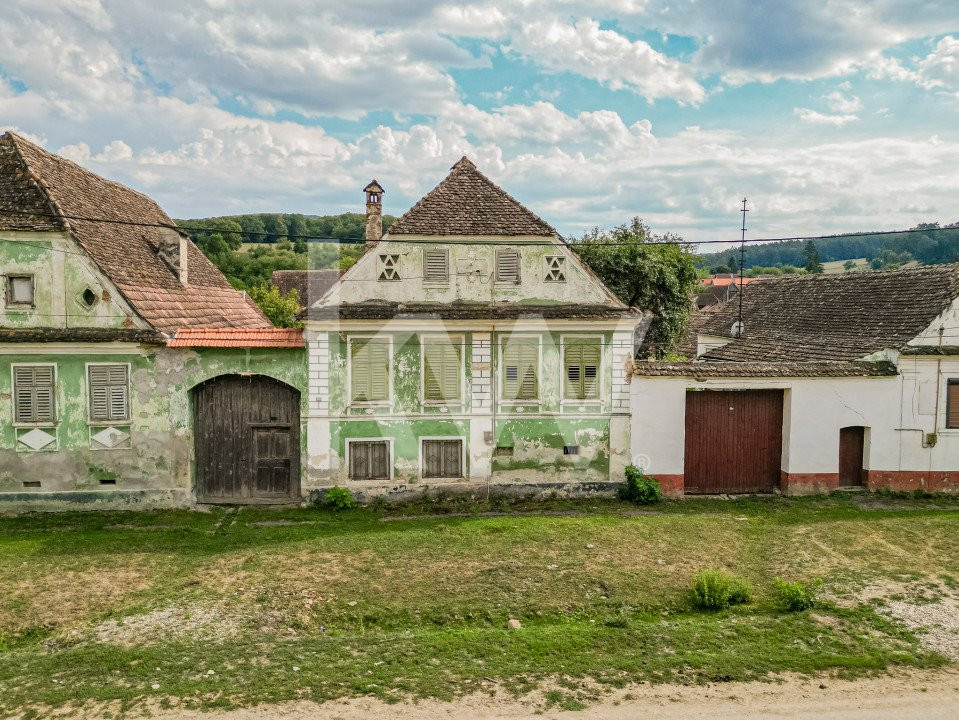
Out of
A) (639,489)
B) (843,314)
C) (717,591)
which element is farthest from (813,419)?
(717,591)

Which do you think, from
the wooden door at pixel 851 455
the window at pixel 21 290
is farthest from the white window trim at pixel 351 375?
the wooden door at pixel 851 455

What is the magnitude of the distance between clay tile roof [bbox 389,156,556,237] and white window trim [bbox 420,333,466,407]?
106 inches

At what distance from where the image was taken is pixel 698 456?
1755cm

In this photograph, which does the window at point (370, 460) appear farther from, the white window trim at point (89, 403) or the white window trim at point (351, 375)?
the white window trim at point (89, 403)

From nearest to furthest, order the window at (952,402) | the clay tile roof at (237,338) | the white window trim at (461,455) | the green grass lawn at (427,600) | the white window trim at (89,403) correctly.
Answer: the green grass lawn at (427,600), the white window trim at (89,403), the clay tile roof at (237,338), the white window trim at (461,455), the window at (952,402)

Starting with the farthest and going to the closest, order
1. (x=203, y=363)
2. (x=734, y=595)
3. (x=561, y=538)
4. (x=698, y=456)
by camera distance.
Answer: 1. (x=698, y=456)
2. (x=203, y=363)
3. (x=561, y=538)
4. (x=734, y=595)

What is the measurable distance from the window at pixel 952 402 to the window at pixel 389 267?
14.8m

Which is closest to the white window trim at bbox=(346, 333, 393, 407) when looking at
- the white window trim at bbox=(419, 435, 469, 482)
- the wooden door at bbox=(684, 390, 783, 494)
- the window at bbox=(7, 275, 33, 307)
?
the white window trim at bbox=(419, 435, 469, 482)

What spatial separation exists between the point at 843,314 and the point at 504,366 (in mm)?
12745

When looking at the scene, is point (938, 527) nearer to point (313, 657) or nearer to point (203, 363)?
point (313, 657)

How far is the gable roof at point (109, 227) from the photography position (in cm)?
1542

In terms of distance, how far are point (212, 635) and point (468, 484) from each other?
796cm

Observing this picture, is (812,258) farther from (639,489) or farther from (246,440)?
(246,440)

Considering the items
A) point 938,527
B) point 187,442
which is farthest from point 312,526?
point 938,527
